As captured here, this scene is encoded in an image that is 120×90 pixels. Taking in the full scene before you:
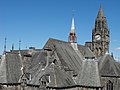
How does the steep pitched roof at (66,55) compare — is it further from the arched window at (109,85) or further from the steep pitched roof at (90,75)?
the arched window at (109,85)

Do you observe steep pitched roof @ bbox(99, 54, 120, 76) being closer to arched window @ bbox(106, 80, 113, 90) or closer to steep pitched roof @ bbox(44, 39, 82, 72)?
arched window @ bbox(106, 80, 113, 90)

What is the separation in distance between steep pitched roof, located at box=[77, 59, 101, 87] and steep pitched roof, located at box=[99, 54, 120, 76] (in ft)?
16.9

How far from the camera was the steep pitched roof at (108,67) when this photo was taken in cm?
5103

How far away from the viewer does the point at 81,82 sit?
45062mm

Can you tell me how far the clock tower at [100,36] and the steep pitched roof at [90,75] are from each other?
21703 millimetres

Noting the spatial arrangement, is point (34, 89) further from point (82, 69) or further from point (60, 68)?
point (82, 69)

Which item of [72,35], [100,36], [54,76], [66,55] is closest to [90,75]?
[66,55]

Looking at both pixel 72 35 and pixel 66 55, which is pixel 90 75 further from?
pixel 72 35

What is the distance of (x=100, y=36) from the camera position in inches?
2744

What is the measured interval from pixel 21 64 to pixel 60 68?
710 centimetres

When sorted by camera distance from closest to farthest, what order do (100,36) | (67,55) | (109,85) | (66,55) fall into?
(66,55) → (67,55) → (109,85) → (100,36)

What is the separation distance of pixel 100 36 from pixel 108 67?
18.9 meters

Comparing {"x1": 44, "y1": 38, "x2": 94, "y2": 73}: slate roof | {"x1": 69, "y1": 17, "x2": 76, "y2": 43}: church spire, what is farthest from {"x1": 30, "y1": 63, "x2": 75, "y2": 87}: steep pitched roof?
{"x1": 69, "y1": 17, "x2": 76, "y2": 43}: church spire

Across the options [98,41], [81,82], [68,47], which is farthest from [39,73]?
[98,41]
